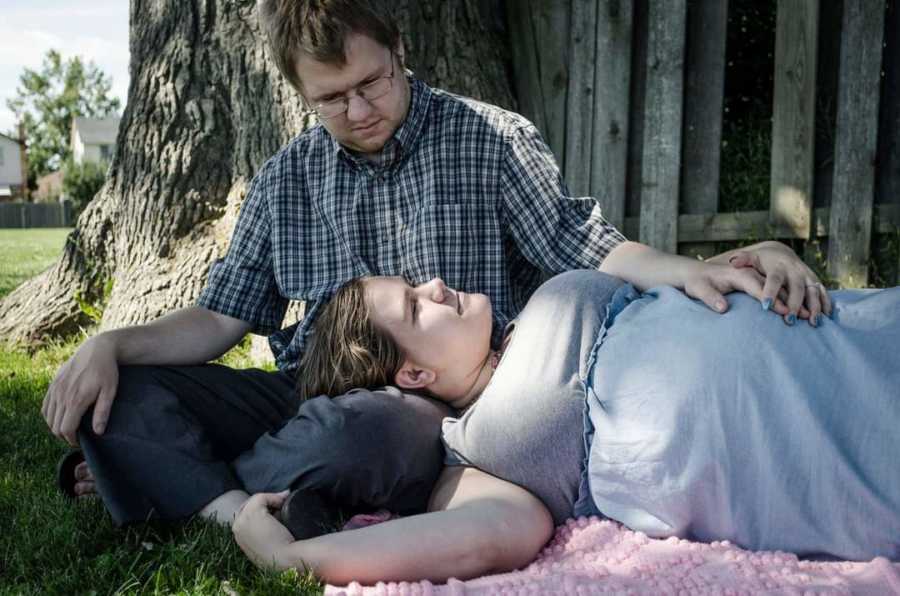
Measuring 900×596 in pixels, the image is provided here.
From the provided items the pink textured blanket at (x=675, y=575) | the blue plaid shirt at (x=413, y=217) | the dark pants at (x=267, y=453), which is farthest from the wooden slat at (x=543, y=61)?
the pink textured blanket at (x=675, y=575)

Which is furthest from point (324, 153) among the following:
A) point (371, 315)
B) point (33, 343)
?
point (33, 343)

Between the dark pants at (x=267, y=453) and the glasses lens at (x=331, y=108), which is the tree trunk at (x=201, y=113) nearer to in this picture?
the glasses lens at (x=331, y=108)

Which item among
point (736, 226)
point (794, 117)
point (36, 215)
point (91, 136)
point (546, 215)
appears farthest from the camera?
point (91, 136)

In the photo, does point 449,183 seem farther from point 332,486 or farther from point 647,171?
point 647,171

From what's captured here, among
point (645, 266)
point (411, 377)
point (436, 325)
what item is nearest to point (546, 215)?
point (645, 266)

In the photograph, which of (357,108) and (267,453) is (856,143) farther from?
(267,453)

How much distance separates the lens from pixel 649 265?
2320 mm

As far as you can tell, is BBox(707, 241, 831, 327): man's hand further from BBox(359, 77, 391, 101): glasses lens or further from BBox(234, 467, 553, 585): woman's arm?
BBox(359, 77, 391, 101): glasses lens

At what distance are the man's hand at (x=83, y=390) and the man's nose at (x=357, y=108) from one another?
85cm

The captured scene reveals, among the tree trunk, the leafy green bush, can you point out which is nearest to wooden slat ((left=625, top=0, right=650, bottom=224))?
the tree trunk

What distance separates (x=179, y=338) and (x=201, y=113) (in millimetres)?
1887

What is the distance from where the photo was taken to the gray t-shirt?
2.07 meters

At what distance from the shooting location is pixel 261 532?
6.36 ft

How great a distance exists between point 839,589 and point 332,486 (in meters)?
1.05
